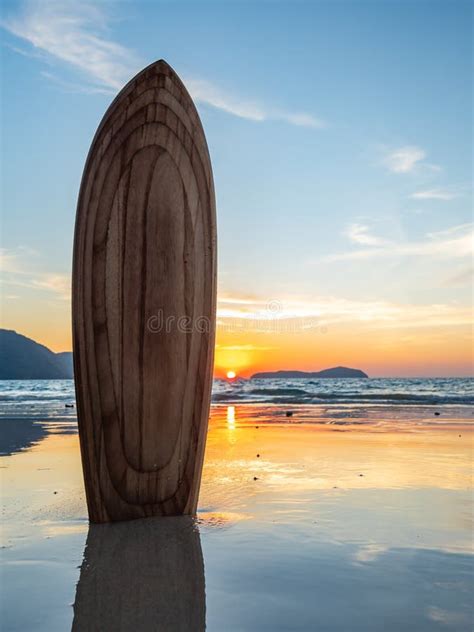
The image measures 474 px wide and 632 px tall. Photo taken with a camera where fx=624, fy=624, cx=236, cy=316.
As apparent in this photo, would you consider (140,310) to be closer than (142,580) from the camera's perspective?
No

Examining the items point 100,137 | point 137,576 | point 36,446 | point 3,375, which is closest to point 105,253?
point 100,137

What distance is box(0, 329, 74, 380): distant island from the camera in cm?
8175

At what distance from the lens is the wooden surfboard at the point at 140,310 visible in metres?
2.39

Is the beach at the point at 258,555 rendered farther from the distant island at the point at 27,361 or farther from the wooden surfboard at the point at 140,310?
the distant island at the point at 27,361

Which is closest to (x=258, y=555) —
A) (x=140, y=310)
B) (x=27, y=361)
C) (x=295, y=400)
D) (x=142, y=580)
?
(x=142, y=580)

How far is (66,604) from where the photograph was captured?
57.9 inches

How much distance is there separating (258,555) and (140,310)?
1.02 m

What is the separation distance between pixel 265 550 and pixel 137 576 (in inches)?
16.7

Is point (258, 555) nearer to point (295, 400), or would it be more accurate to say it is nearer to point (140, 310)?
point (140, 310)

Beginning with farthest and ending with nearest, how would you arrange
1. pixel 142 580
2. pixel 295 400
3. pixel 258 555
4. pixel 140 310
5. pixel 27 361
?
pixel 27 361, pixel 295 400, pixel 140 310, pixel 258 555, pixel 142 580

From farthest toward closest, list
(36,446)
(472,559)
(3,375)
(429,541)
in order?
1. (3,375)
2. (36,446)
3. (429,541)
4. (472,559)

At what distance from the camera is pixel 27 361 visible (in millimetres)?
86312

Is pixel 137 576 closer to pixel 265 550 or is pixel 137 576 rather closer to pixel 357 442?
pixel 265 550

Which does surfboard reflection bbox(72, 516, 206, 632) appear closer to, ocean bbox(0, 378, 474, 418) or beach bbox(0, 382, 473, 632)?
beach bbox(0, 382, 473, 632)
